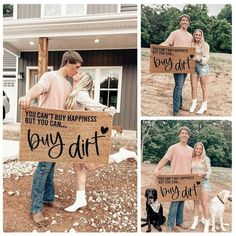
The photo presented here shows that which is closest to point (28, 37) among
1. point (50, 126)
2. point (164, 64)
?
point (50, 126)

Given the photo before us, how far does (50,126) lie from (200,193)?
4.66 feet

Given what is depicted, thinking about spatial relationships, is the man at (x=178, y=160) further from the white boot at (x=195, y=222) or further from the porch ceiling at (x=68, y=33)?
the porch ceiling at (x=68, y=33)

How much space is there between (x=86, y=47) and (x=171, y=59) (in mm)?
877

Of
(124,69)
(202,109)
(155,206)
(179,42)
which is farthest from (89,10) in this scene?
(155,206)

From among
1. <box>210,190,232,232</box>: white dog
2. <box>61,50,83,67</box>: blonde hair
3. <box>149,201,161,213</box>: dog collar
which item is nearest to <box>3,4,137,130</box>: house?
<box>61,50,83,67</box>: blonde hair

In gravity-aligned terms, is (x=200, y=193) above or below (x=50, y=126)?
below

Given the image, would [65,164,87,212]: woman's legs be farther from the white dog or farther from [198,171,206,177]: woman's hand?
the white dog

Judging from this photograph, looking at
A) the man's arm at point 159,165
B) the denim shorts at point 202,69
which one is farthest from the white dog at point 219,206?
the denim shorts at point 202,69

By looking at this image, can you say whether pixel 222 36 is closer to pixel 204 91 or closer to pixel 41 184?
pixel 204 91

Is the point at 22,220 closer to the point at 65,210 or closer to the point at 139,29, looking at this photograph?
the point at 65,210

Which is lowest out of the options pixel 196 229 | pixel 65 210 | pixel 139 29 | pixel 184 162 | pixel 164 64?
pixel 196 229

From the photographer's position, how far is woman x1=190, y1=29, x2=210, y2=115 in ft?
8.12

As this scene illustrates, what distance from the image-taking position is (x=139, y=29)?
2527mm

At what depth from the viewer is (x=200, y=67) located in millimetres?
2496
